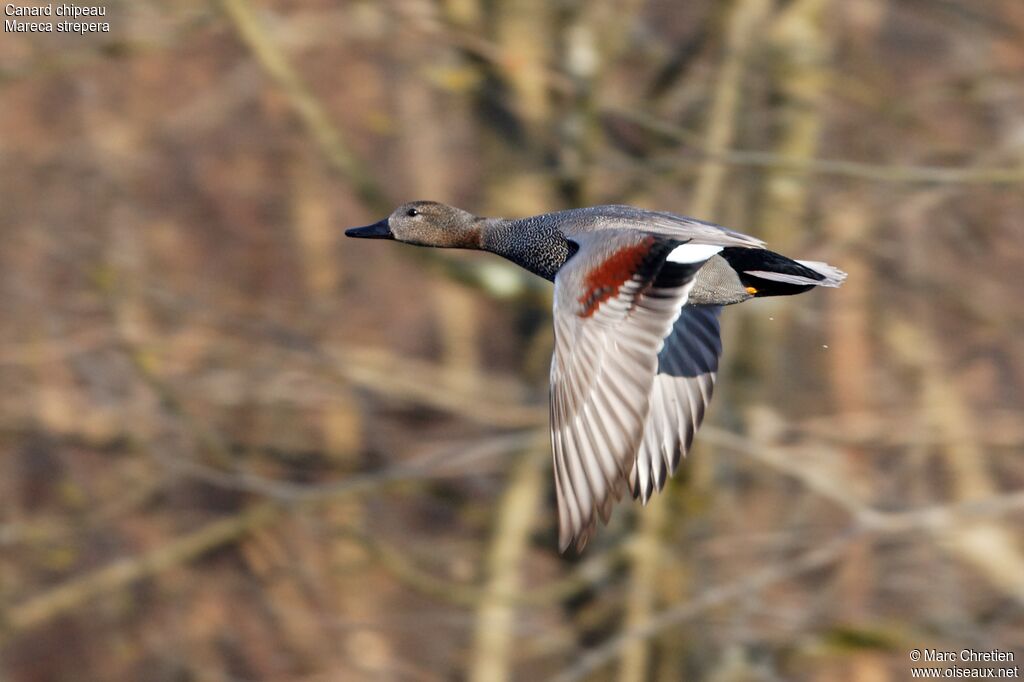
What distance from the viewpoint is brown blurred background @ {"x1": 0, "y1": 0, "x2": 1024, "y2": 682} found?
6742 millimetres

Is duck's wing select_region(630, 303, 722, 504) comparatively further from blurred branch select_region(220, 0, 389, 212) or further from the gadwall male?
blurred branch select_region(220, 0, 389, 212)

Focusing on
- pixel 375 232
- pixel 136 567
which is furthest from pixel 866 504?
pixel 136 567

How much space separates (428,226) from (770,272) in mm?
1248

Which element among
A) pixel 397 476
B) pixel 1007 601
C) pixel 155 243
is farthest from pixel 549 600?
pixel 155 243

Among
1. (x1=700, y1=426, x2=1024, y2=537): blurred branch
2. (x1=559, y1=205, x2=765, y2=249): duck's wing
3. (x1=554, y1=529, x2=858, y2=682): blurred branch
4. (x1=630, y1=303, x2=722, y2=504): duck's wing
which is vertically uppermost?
(x1=559, y1=205, x2=765, y2=249): duck's wing

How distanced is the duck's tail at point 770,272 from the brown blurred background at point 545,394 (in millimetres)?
1565

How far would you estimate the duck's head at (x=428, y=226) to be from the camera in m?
5.18

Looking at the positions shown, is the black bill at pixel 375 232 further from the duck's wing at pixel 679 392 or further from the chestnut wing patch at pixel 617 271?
the chestnut wing patch at pixel 617 271

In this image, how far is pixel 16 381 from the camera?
7684 mm

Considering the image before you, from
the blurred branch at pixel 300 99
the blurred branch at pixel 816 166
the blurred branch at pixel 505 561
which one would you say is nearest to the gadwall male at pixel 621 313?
the blurred branch at pixel 816 166

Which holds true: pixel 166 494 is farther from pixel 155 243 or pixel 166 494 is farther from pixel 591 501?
pixel 591 501

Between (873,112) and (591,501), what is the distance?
4131 mm

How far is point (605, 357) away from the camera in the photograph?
3.88m

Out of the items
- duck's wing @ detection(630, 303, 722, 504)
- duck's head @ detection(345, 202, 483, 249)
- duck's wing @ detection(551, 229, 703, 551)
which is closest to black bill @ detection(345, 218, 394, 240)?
duck's head @ detection(345, 202, 483, 249)
